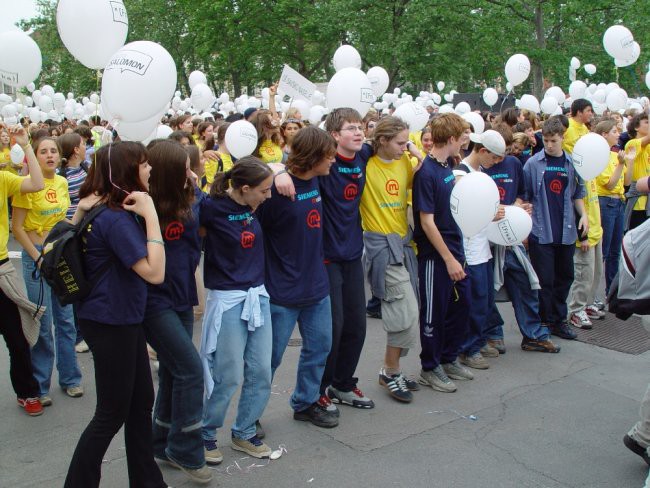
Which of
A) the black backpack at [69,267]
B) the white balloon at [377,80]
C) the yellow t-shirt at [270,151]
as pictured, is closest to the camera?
the black backpack at [69,267]

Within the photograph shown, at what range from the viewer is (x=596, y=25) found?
25.8 metres

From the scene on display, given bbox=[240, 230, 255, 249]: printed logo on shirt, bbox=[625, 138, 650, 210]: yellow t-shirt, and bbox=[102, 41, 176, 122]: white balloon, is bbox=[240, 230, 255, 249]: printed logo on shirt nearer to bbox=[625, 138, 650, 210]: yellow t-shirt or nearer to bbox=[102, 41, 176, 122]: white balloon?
bbox=[102, 41, 176, 122]: white balloon

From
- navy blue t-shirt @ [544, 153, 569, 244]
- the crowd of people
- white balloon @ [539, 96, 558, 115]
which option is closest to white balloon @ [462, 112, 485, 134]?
the crowd of people

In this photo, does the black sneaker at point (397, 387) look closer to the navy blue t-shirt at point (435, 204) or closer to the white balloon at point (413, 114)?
the navy blue t-shirt at point (435, 204)

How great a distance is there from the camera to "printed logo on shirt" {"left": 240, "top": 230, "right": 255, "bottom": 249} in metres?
3.86

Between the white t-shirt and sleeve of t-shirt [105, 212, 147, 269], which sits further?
the white t-shirt

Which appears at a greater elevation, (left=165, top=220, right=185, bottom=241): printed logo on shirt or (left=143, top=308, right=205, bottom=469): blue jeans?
(left=165, top=220, right=185, bottom=241): printed logo on shirt

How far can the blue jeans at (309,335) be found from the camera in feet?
13.9

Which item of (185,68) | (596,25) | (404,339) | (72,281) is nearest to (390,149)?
(404,339)

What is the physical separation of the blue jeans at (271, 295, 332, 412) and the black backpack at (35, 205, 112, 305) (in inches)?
53.0

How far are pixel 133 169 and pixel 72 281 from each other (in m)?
0.59

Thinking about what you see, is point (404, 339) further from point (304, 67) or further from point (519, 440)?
point (304, 67)

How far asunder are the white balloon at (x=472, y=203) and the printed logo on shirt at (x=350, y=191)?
749mm

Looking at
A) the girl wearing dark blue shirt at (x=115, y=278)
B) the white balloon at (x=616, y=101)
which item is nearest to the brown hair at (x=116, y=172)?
the girl wearing dark blue shirt at (x=115, y=278)
